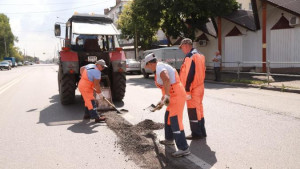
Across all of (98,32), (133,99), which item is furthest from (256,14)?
(98,32)

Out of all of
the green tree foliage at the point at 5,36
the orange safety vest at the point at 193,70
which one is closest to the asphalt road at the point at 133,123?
the orange safety vest at the point at 193,70

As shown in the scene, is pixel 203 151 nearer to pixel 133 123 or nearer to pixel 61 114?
pixel 133 123

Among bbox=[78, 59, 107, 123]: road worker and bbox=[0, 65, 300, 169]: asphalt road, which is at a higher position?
bbox=[78, 59, 107, 123]: road worker

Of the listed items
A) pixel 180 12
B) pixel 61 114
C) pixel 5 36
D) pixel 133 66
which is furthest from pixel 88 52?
pixel 5 36

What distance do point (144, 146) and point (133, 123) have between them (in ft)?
6.01

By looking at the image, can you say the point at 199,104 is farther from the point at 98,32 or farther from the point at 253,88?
the point at 253,88

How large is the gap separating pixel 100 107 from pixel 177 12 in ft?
46.2

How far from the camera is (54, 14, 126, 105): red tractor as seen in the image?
862 cm

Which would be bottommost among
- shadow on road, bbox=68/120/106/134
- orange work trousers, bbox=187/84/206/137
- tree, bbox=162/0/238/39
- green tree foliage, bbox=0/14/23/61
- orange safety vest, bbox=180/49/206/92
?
shadow on road, bbox=68/120/106/134

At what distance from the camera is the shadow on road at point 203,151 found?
417 centimetres

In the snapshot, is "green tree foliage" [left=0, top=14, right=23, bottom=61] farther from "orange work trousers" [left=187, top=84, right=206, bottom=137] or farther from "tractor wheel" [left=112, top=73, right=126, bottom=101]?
"orange work trousers" [left=187, top=84, right=206, bottom=137]

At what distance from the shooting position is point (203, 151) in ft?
14.9

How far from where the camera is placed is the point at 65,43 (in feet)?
31.4

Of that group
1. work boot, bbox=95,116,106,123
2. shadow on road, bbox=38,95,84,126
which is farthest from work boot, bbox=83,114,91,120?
work boot, bbox=95,116,106,123
